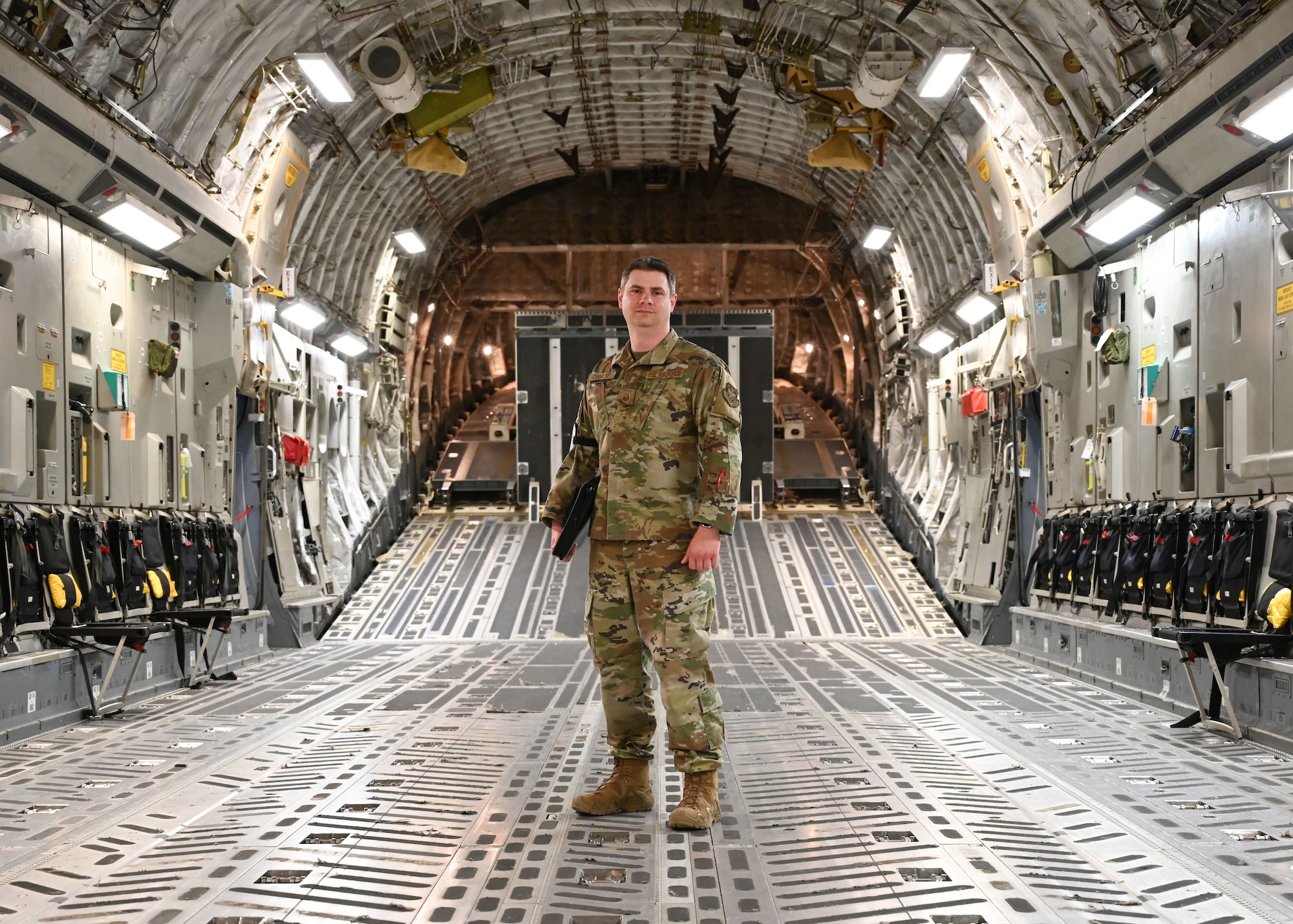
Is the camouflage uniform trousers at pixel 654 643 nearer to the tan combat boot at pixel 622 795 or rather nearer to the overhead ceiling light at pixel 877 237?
the tan combat boot at pixel 622 795

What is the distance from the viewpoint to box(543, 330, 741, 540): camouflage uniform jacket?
14.6 ft

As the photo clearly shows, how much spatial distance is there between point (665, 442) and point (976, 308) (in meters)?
8.99

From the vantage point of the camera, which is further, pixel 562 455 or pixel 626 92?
pixel 562 455

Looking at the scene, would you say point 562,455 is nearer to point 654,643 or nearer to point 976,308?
point 976,308

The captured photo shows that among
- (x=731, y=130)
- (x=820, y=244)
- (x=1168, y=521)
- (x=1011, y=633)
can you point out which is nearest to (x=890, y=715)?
(x=1168, y=521)

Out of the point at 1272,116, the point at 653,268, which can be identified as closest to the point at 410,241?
the point at 1272,116

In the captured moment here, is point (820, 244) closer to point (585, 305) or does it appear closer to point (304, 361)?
point (585, 305)

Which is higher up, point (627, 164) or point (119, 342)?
point (627, 164)

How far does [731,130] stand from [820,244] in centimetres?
320

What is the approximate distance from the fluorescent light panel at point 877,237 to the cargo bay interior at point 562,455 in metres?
0.07

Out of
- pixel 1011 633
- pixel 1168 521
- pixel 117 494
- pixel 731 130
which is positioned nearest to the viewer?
pixel 1168 521

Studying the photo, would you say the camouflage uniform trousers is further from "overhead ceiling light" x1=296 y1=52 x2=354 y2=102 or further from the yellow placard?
"overhead ceiling light" x1=296 y1=52 x2=354 y2=102

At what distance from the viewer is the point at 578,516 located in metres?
4.67

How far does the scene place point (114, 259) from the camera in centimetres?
883
